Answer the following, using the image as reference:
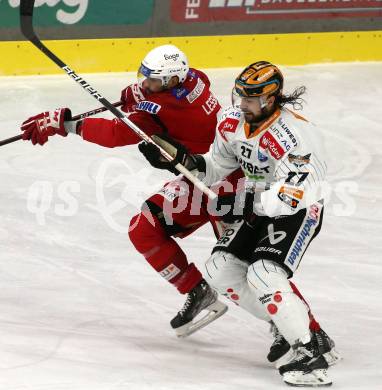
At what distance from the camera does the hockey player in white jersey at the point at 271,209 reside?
14.4 feet

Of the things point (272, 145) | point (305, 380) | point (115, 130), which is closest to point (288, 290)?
point (305, 380)

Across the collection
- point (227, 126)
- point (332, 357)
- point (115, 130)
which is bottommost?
point (332, 357)

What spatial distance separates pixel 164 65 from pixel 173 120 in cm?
27

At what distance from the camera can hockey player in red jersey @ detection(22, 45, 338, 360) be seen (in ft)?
16.3

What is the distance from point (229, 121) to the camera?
4.68m

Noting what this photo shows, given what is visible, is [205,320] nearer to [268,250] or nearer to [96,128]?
[268,250]

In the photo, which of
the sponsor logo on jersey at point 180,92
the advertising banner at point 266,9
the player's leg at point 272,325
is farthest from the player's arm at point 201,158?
the advertising banner at point 266,9

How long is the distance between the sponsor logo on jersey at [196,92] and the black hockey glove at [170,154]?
28 cm

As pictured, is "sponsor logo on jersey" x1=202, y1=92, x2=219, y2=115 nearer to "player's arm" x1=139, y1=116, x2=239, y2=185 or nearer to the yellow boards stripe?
"player's arm" x1=139, y1=116, x2=239, y2=185

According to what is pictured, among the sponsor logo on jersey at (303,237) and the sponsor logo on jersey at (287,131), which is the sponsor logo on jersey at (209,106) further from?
the sponsor logo on jersey at (303,237)

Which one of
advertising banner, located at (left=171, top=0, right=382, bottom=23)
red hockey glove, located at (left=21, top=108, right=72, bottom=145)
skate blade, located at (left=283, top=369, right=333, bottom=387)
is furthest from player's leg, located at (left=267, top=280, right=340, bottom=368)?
advertising banner, located at (left=171, top=0, right=382, bottom=23)

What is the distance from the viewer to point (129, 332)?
5.02 metres

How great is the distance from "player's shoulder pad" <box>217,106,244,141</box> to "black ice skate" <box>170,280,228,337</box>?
0.81 metres

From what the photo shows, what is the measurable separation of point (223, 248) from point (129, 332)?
679mm
